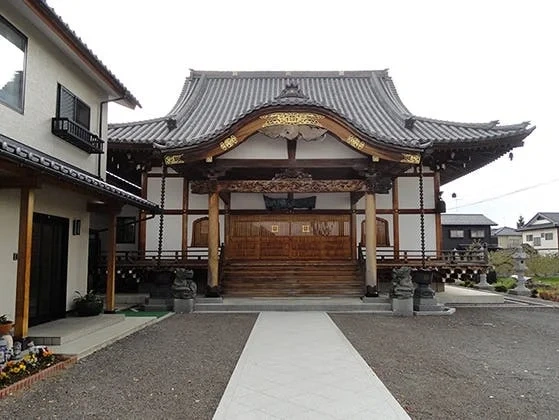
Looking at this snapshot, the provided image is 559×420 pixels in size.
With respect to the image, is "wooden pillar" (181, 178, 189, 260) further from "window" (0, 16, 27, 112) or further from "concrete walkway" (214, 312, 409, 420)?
"window" (0, 16, 27, 112)

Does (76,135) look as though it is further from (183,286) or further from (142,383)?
(142,383)

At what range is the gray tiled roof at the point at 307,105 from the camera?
12.1 meters

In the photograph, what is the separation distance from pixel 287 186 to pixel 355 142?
86.5 inches

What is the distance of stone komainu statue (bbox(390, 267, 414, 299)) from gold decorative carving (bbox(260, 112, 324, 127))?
4.38 m

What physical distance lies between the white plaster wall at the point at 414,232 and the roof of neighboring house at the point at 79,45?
929 centimetres

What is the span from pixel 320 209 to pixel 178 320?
21.5 feet

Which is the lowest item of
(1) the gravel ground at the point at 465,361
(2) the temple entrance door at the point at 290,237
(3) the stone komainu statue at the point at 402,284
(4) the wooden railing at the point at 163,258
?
(1) the gravel ground at the point at 465,361

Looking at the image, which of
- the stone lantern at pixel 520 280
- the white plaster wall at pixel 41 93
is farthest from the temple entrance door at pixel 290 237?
the stone lantern at pixel 520 280

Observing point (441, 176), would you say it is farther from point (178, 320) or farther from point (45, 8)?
point (45, 8)

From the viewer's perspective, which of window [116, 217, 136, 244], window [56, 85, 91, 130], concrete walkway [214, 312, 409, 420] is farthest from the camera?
window [116, 217, 136, 244]

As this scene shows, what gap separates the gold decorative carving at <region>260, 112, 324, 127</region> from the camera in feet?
34.0

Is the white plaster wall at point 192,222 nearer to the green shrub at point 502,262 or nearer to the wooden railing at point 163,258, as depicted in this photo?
the wooden railing at point 163,258

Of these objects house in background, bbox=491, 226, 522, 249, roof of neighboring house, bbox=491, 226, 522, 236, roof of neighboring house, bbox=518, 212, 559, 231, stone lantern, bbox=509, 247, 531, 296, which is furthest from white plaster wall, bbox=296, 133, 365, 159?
roof of neighboring house, bbox=491, 226, 522, 236

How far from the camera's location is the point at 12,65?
6.98 m
